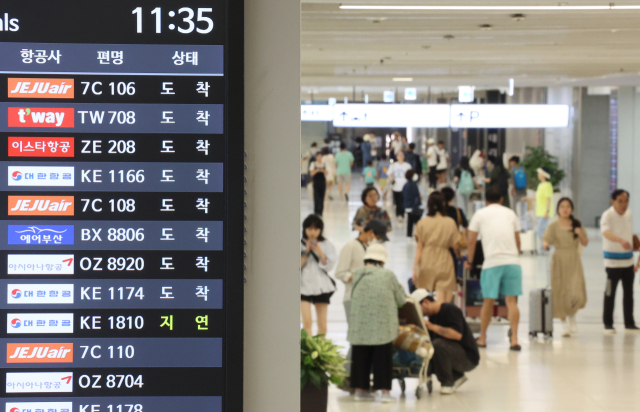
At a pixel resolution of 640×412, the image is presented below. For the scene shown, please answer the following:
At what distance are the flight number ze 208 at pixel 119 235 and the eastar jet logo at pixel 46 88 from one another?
1.45ft

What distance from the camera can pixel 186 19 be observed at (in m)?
2.38

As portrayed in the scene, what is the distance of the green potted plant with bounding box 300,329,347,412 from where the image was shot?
5484 millimetres

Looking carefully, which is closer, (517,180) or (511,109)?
(511,109)

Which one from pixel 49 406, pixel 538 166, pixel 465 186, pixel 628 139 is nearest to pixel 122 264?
pixel 49 406

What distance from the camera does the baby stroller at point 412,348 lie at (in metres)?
6.93

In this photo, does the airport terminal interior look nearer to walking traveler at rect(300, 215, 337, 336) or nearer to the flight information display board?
walking traveler at rect(300, 215, 337, 336)

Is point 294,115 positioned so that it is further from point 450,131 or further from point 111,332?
point 450,131

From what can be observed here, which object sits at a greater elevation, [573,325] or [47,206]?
[47,206]

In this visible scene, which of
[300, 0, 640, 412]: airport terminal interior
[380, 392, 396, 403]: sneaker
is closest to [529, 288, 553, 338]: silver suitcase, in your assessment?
[300, 0, 640, 412]: airport terminal interior

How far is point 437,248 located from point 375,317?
8.14ft

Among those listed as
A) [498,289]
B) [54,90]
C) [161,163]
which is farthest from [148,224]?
[498,289]

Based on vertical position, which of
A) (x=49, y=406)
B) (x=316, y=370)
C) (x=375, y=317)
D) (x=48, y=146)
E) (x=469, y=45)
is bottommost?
(x=316, y=370)

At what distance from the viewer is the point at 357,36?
310 inches

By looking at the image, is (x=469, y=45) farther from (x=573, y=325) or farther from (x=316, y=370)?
(x=316, y=370)
